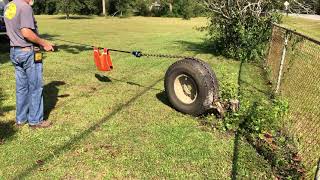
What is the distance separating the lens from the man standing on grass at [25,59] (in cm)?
564

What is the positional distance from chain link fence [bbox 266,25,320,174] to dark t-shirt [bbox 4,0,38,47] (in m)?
4.06

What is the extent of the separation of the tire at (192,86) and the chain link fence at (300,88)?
1.46 metres

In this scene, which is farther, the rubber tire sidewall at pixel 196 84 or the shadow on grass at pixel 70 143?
the rubber tire sidewall at pixel 196 84

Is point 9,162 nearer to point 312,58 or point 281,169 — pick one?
point 281,169

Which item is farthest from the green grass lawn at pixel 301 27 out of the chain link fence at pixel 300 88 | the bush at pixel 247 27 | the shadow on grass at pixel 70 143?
the shadow on grass at pixel 70 143

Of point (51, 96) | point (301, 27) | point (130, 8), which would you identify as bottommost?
point (130, 8)

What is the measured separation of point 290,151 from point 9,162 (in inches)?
152

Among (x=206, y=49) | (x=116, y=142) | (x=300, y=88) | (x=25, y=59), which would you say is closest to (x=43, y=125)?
(x=25, y=59)

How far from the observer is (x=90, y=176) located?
188 inches

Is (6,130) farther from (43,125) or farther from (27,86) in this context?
(27,86)

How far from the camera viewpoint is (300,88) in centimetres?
943

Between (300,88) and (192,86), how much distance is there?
12.1 feet

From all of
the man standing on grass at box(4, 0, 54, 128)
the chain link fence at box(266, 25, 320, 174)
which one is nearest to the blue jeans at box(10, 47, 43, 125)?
the man standing on grass at box(4, 0, 54, 128)

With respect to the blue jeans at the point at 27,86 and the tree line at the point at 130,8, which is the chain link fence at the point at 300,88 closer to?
the blue jeans at the point at 27,86
